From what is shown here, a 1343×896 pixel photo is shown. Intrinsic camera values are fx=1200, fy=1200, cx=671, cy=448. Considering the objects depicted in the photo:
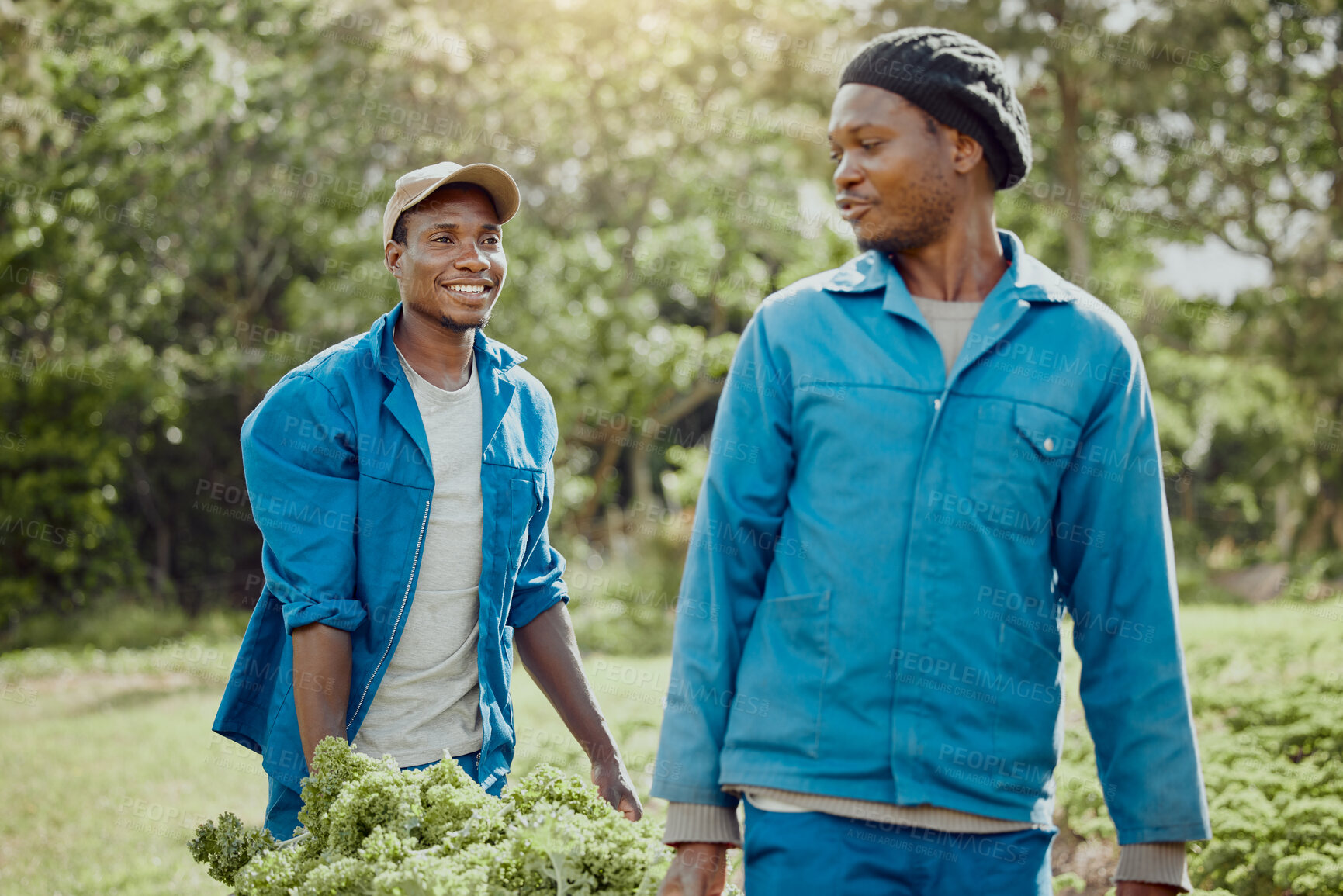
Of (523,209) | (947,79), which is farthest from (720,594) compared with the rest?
(523,209)

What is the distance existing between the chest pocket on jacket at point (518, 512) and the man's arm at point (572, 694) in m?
0.26

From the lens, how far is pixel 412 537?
3188 mm

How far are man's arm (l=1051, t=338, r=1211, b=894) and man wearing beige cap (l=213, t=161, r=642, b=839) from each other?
56.9 inches

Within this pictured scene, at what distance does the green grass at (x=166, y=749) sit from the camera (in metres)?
6.50

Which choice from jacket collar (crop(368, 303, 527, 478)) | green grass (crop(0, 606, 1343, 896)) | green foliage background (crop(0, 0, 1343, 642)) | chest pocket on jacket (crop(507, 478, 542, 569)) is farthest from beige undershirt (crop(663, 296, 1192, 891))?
green foliage background (crop(0, 0, 1343, 642))

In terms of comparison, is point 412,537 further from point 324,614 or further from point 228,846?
point 228,846

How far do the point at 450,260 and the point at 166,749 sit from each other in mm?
7786

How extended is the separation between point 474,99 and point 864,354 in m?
16.1

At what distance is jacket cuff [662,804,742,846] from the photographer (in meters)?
2.18

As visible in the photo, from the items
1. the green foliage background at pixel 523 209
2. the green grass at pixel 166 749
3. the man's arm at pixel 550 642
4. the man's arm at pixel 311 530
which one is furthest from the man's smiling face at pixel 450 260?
the green foliage background at pixel 523 209
